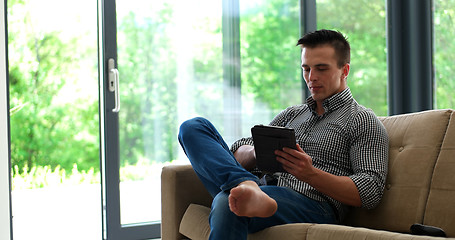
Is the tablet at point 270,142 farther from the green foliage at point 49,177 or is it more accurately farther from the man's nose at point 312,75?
the green foliage at point 49,177

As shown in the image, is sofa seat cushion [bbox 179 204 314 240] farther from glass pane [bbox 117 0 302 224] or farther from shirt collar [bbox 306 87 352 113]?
glass pane [bbox 117 0 302 224]

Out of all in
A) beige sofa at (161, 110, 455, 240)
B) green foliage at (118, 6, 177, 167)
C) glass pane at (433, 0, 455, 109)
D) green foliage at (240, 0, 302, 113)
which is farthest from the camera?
glass pane at (433, 0, 455, 109)

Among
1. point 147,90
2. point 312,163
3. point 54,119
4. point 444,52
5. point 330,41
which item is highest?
point 444,52

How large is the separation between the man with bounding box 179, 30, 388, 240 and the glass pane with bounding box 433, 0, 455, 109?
6.76ft

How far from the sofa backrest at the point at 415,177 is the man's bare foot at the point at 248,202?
51cm

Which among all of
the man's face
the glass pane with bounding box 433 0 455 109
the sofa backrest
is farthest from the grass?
the glass pane with bounding box 433 0 455 109

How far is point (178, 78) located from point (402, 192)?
1908 millimetres

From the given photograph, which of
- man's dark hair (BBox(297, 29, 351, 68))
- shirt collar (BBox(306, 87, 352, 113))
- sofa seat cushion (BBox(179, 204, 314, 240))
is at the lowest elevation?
sofa seat cushion (BBox(179, 204, 314, 240))

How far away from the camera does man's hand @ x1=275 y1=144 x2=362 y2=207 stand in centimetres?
189

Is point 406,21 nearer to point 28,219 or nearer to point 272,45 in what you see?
point 272,45

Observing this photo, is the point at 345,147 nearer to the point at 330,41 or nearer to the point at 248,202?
the point at 330,41

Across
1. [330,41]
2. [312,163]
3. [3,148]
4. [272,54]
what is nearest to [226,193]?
[312,163]

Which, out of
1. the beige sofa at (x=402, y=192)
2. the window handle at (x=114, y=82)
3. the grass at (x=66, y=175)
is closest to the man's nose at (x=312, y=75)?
the beige sofa at (x=402, y=192)

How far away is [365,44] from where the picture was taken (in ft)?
14.1
